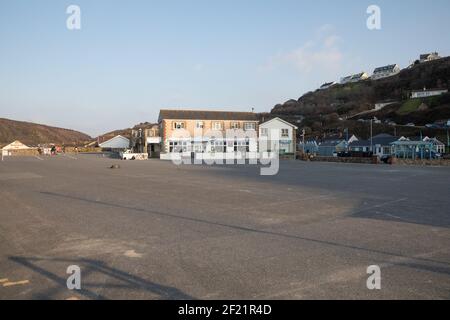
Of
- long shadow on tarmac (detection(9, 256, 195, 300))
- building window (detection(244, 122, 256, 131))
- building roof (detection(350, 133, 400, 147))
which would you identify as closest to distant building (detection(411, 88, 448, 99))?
building roof (detection(350, 133, 400, 147))

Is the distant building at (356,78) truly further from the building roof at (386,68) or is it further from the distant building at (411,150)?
the distant building at (411,150)

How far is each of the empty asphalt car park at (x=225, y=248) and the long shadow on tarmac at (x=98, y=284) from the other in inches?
0.6

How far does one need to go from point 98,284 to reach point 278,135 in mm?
58248

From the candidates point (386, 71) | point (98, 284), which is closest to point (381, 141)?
point (98, 284)

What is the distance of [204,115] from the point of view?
63.4 meters

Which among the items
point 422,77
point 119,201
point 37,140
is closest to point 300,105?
point 422,77

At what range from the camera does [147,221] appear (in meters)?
9.58

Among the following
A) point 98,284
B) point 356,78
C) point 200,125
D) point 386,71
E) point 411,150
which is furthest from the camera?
point 356,78

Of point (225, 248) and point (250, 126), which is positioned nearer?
point (225, 248)

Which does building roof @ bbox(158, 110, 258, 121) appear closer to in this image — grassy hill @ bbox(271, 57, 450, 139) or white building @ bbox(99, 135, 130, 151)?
white building @ bbox(99, 135, 130, 151)

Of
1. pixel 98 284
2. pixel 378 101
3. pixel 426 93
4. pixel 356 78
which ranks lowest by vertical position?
pixel 98 284

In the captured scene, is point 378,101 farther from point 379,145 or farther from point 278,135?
point 278,135

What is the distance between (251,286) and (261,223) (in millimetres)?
4304

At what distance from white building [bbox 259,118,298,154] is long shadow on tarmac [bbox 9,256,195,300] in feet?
187
